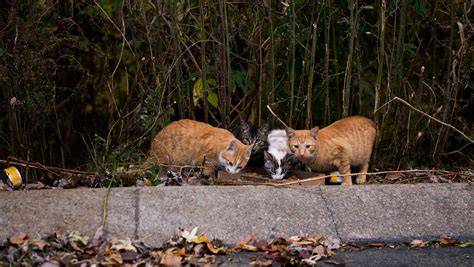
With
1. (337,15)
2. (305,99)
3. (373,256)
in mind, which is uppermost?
(337,15)

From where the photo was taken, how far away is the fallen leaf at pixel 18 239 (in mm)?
4624

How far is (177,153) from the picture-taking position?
6.50m

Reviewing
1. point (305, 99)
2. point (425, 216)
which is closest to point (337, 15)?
point (305, 99)

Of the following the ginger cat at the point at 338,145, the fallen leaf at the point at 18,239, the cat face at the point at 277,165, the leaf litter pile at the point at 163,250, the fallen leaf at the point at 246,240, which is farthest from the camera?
the ginger cat at the point at 338,145

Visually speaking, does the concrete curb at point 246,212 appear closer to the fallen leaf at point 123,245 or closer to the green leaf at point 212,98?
the fallen leaf at point 123,245

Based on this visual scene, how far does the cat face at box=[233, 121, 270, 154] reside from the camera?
6.50 metres

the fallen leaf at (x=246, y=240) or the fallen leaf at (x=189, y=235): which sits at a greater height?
the fallen leaf at (x=189, y=235)

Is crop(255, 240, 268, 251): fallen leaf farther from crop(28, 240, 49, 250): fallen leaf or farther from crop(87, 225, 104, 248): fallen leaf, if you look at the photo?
crop(28, 240, 49, 250): fallen leaf

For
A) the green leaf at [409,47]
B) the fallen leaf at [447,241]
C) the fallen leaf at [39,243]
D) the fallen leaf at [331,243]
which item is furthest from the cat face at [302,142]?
the fallen leaf at [39,243]

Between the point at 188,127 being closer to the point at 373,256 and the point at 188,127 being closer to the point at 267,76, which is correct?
the point at 267,76

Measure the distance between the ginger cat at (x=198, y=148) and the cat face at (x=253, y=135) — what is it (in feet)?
0.51

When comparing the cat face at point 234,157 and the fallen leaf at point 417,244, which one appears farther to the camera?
the cat face at point 234,157

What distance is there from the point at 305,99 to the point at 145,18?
1388mm

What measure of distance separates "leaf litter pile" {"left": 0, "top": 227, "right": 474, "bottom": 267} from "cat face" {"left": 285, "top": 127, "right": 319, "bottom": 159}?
1.31m
